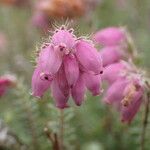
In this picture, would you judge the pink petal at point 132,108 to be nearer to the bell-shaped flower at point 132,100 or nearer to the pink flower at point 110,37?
the bell-shaped flower at point 132,100

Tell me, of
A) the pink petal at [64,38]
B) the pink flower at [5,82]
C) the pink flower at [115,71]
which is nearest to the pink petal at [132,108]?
the pink flower at [115,71]

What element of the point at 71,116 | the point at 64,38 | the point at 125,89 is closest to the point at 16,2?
the point at 71,116

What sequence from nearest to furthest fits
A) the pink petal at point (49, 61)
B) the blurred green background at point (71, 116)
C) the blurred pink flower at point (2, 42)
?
the pink petal at point (49, 61)
the blurred green background at point (71, 116)
the blurred pink flower at point (2, 42)

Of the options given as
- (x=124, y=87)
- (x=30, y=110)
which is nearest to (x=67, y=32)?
(x=124, y=87)

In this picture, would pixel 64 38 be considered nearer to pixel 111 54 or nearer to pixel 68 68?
pixel 68 68

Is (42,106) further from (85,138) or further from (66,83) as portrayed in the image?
(66,83)

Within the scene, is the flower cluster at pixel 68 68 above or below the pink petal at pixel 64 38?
below

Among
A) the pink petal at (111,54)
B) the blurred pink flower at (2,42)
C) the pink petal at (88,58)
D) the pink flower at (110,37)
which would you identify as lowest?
the pink petal at (88,58)
